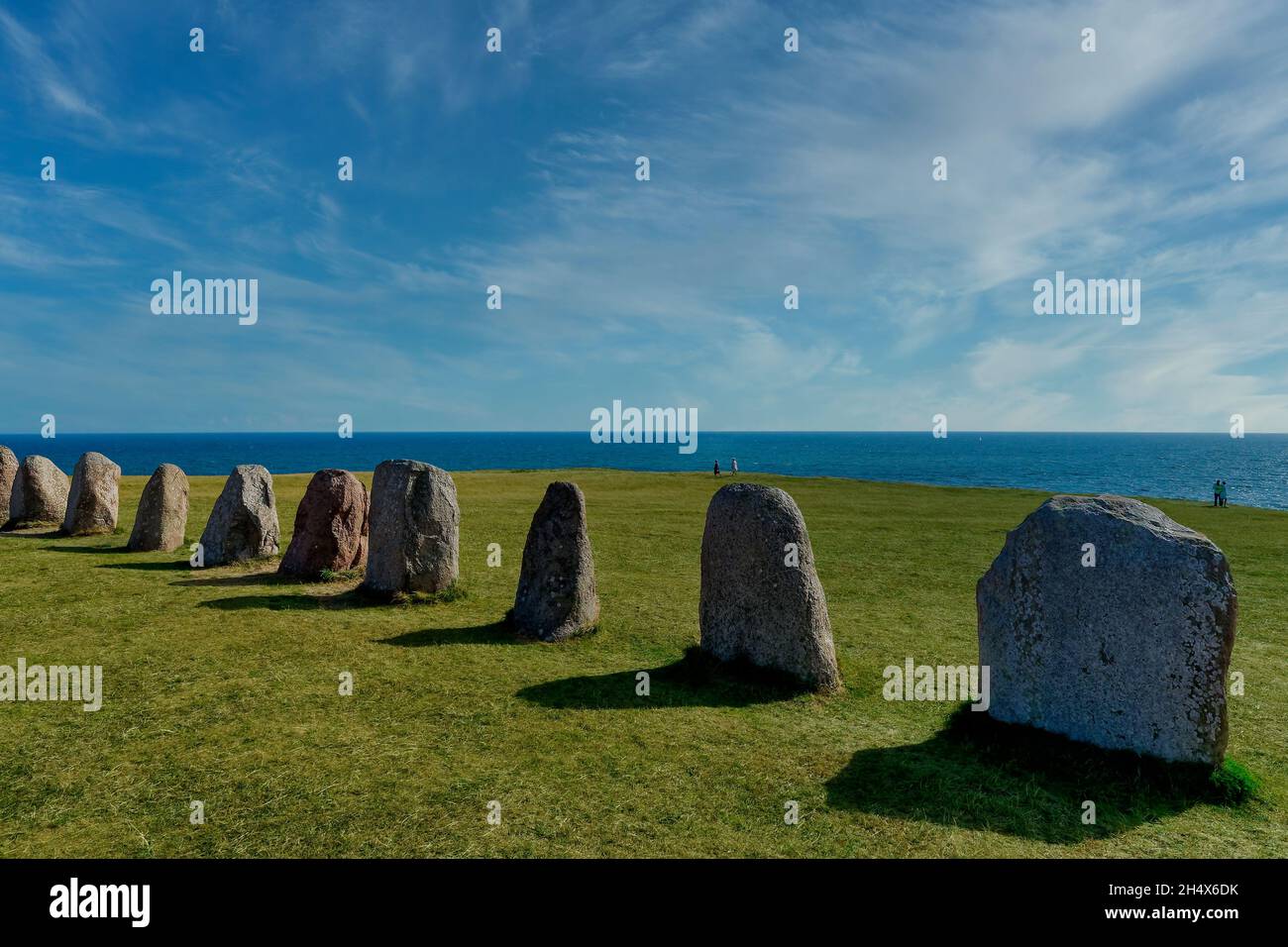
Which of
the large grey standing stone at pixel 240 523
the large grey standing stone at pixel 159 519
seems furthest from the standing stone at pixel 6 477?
the large grey standing stone at pixel 240 523

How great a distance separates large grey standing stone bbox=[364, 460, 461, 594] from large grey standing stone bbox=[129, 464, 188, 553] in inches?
305

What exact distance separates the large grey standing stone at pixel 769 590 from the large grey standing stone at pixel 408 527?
231 inches

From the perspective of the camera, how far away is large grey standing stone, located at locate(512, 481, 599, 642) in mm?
11188

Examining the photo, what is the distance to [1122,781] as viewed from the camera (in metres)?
6.57

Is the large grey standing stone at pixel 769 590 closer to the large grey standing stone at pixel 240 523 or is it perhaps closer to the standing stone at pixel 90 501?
the large grey standing stone at pixel 240 523

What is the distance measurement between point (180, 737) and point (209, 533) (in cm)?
1032

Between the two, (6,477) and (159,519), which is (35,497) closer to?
(6,477)

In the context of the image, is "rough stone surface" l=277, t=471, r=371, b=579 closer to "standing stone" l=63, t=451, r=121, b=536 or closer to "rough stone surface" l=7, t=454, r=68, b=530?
"standing stone" l=63, t=451, r=121, b=536

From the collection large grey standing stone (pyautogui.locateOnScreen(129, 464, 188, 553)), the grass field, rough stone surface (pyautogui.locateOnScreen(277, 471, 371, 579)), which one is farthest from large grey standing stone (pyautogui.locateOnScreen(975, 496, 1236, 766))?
large grey standing stone (pyautogui.locateOnScreen(129, 464, 188, 553))

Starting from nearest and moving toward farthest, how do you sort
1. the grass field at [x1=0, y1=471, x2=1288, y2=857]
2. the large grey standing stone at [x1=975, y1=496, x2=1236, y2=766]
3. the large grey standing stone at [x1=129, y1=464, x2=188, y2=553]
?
the grass field at [x1=0, y1=471, x2=1288, y2=857], the large grey standing stone at [x1=975, y1=496, x2=1236, y2=766], the large grey standing stone at [x1=129, y1=464, x2=188, y2=553]

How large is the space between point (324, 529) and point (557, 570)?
629cm

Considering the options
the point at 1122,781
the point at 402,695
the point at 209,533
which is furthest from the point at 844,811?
the point at 209,533

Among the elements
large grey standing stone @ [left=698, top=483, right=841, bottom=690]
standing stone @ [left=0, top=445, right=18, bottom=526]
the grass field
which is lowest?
the grass field
